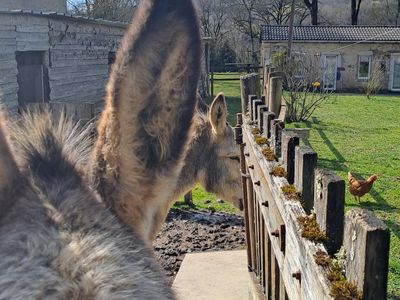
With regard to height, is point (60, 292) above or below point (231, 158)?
above

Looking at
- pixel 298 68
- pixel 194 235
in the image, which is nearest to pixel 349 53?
pixel 298 68

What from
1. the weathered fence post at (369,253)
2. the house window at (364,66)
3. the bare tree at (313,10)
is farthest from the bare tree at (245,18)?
the weathered fence post at (369,253)

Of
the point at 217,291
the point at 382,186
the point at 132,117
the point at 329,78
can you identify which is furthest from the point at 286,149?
the point at 329,78

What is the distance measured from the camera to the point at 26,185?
1442 mm

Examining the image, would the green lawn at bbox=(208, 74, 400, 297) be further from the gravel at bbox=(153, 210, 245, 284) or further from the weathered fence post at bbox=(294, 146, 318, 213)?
the weathered fence post at bbox=(294, 146, 318, 213)

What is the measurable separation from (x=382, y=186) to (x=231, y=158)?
189 inches

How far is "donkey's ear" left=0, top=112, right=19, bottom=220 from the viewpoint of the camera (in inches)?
54.6

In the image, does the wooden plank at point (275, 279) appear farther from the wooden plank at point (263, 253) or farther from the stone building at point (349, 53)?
the stone building at point (349, 53)

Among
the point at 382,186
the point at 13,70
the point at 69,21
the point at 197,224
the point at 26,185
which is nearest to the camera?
the point at 26,185

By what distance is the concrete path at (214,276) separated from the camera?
5335 mm

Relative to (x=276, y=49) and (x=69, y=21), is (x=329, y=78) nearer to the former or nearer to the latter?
(x=276, y=49)

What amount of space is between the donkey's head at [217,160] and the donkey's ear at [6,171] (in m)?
4.26

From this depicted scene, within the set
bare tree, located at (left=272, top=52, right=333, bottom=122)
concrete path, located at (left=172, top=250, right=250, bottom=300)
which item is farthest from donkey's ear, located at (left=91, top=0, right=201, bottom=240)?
bare tree, located at (left=272, top=52, right=333, bottom=122)

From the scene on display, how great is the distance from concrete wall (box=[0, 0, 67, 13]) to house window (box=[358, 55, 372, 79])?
16611mm
